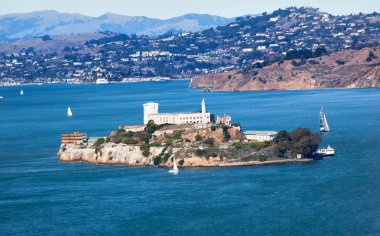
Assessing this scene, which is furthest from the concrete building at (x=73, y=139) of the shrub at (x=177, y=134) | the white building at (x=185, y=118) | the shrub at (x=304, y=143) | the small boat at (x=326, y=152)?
the small boat at (x=326, y=152)

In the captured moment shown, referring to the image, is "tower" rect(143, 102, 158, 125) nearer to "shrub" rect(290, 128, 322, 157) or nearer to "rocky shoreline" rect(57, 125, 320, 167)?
"rocky shoreline" rect(57, 125, 320, 167)

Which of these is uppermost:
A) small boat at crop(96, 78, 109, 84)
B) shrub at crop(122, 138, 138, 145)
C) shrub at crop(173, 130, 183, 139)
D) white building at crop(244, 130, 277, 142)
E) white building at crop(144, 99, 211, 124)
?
white building at crop(144, 99, 211, 124)

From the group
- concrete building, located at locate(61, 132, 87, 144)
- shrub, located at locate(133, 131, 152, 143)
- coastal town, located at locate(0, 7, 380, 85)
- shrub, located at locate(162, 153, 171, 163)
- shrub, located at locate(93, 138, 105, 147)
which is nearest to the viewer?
shrub, located at locate(162, 153, 171, 163)

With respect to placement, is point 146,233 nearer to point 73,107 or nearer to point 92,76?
point 73,107

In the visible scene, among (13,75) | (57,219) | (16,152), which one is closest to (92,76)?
(13,75)

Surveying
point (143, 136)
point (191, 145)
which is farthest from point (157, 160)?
point (143, 136)

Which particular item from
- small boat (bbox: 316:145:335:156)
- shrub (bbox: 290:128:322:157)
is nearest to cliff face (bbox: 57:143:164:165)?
shrub (bbox: 290:128:322:157)

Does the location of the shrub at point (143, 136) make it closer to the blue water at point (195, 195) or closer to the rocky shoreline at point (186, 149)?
the rocky shoreline at point (186, 149)

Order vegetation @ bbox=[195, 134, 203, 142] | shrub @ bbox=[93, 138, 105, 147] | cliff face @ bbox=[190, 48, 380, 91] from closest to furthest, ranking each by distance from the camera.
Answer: vegetation @ bbox=[195, 134, 203, 142]
shrub @ bbox=[93, 138, 105, 147]
cliff face @ bbox=[190, 48, 380, 91]
